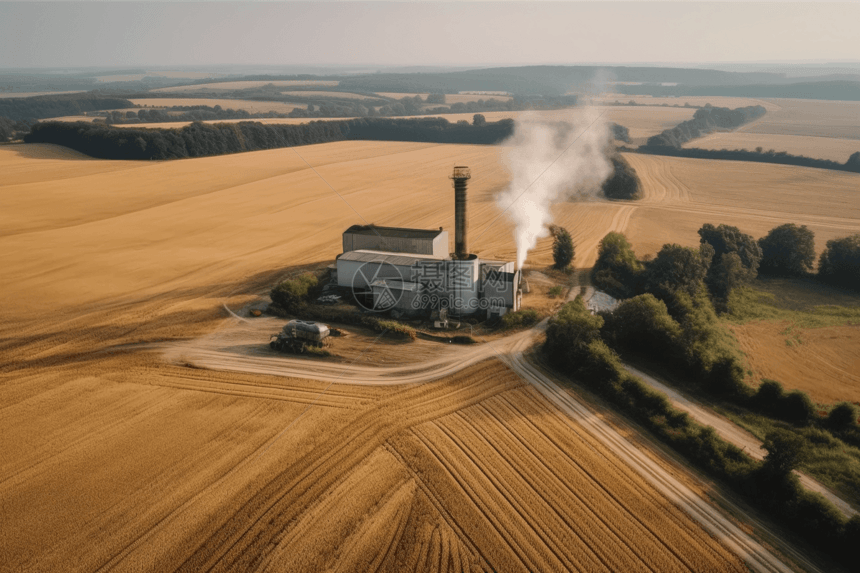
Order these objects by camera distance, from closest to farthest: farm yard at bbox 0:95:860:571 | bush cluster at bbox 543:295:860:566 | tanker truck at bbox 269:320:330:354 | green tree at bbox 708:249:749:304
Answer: farm yard at bbox 0:95:860:571 → bush cluster at bbox 543:295:860:566 → tanker truck at bbox 269:320:330:354 → green tree at bbox 708:249:749:304

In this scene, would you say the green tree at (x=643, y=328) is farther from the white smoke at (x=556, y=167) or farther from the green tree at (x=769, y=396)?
the white smoke at (x=556, y=167)

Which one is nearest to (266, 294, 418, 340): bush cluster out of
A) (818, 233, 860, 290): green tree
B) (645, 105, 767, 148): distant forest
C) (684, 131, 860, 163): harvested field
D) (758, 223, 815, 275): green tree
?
(758, 223, 815, 275): green tree

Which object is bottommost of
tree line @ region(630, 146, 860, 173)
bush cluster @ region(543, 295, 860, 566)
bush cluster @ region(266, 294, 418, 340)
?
tree line @ region(630, 146, 860, 173)

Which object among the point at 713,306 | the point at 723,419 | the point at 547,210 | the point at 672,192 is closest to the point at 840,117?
the point at 672,192

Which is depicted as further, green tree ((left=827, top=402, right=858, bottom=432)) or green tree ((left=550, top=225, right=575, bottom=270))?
green tree ((left=550, top=225, right=575, bottom=270))

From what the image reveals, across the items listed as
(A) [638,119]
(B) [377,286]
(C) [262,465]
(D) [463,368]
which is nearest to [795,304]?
(D) [463,368]

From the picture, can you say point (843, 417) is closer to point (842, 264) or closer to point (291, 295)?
point (842, 264)

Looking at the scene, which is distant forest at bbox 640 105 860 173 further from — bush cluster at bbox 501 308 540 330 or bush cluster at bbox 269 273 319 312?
bush cluster at bbox 269 273 319 312

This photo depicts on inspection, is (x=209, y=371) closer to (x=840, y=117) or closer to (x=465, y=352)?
(x=465, y=352)
